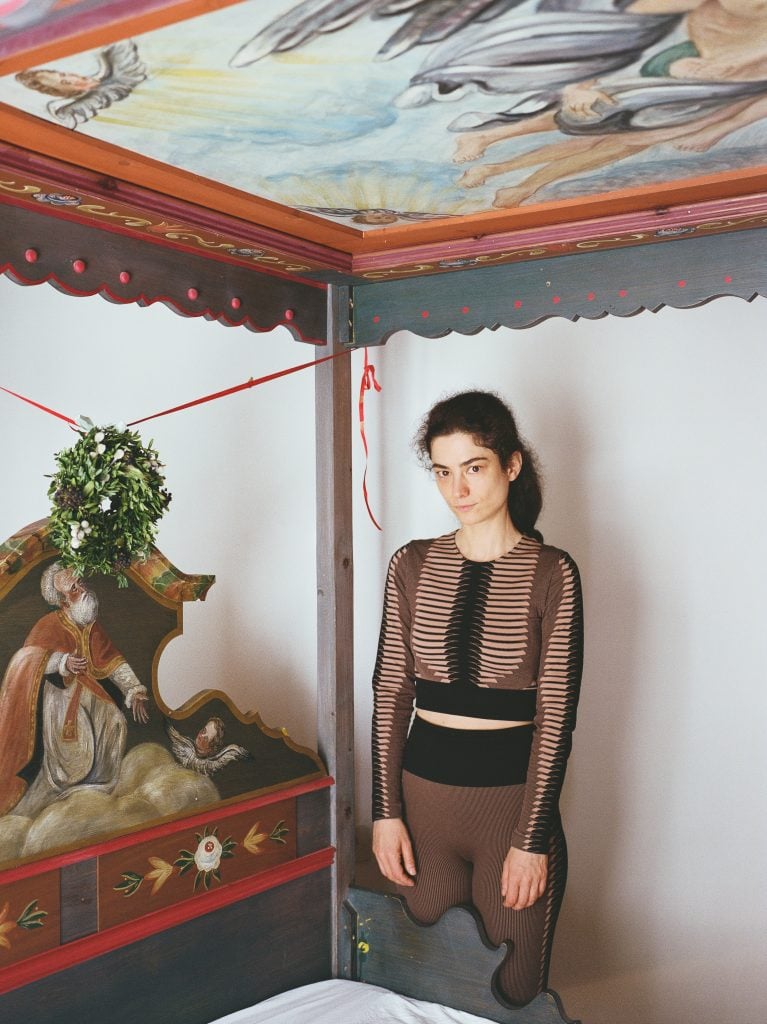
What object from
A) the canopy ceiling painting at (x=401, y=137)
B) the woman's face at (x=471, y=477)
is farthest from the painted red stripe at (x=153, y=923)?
the canopy ceiling painting at (x=401, y=137)

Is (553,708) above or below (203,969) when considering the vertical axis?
above

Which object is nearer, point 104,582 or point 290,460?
point 104,582

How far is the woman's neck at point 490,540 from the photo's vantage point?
121 inches

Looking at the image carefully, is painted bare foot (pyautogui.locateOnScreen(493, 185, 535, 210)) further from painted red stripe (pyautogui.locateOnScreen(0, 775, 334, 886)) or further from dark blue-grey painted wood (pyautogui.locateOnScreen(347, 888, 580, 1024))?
dark blue-grey painted wood (pyautogui.locateOnScreen(347, 888, 580, 1024))

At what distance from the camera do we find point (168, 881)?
111 inches

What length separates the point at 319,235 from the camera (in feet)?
9.75

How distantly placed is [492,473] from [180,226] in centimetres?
101

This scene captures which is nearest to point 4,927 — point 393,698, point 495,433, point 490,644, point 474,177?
point 393,698

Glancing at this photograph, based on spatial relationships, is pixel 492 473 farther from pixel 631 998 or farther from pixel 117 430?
pixel 631 998

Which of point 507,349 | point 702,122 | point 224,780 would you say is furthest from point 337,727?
point 702,122

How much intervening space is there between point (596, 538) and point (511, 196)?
4.77ft

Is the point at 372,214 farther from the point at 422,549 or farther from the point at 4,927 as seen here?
the point at 4,927

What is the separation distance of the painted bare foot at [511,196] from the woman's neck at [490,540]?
84cm

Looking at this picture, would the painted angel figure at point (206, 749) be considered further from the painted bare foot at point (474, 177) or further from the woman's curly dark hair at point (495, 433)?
the painted bare foot at point (474, 177)
